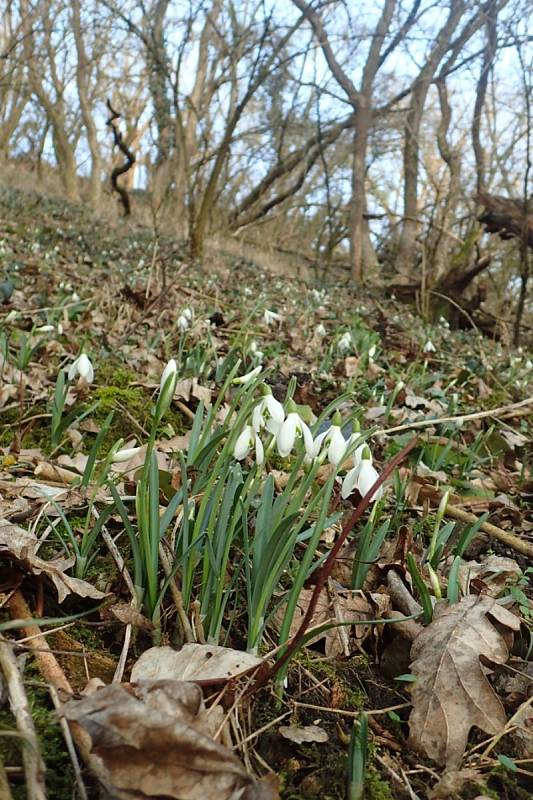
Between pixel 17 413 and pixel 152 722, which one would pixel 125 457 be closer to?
pixel 152 722

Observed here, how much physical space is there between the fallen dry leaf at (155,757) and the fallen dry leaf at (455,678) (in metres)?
0.40

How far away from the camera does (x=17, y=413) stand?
7.38ft

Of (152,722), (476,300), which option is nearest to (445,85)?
(476,300)

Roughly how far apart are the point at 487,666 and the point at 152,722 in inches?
31.5

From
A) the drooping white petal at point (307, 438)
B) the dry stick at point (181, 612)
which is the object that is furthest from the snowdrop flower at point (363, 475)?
the dry stick at point (181, 612)

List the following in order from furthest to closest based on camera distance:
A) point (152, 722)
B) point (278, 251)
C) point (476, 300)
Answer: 1. point (278, 251)
2. point (476, 300)
3. point (152, 722)

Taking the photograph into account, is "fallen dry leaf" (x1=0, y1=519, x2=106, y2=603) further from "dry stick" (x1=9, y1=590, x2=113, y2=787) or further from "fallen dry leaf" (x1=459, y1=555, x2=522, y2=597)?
"fallen dry leaf" (x1=459, y1=555, x2=522, y2=597)

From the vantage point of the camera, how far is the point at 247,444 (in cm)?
125

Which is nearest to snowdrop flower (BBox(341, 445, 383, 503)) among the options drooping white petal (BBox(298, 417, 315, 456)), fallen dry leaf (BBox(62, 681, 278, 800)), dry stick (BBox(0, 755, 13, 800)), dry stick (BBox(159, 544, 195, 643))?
drooping white petal (BBox(298, 417, 315, 456))

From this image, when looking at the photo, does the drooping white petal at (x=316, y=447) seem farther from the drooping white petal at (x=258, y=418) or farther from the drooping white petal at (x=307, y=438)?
the drooping white petal at (x=258, y=418)

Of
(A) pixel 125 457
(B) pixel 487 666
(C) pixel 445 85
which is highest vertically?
(C) pixel 445 85

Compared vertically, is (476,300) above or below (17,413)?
above

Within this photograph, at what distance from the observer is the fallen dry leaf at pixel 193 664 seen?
98cm

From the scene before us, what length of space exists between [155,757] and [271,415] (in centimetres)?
68
